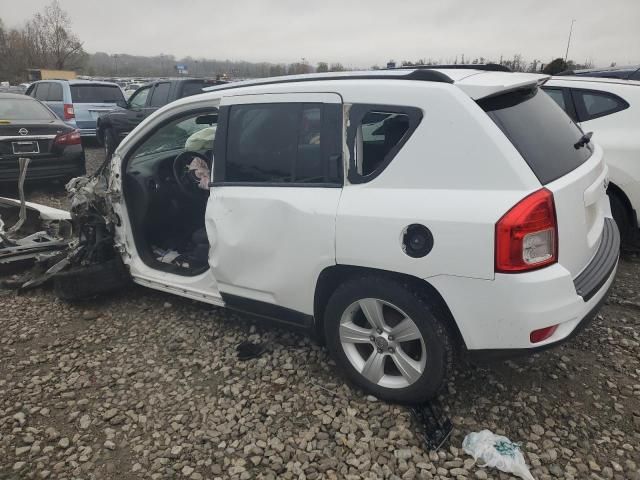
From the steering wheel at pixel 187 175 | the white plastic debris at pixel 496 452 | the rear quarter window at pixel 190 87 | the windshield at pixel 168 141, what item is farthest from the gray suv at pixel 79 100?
the white plastic debris at pixel 496 452

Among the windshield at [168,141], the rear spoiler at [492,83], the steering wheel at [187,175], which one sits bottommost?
the steering wheel at [187,175]

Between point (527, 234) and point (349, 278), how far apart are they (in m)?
0.93

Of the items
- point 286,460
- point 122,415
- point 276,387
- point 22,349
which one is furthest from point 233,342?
point 22,349

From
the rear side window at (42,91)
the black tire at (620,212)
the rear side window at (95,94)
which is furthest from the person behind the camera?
the rear side window at (42,91)

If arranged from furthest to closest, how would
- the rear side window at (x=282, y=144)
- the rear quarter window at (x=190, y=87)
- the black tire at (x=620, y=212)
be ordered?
the rear quarter window at (x=190, y=87), the black tire at (x=620, y=212), the rear side window at (x=282, y=144)

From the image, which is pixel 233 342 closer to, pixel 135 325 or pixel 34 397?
pixel 135 325

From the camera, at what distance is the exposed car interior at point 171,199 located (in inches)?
150

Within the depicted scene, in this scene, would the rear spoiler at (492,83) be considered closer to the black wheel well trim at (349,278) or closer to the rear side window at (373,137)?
the rear side window at (373,137)

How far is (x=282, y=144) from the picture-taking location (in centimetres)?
277

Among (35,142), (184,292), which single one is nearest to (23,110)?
(35,142)

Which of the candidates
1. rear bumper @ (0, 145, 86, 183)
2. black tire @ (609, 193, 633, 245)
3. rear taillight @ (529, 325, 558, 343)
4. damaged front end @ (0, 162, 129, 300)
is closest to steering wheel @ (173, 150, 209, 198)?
damaged front end @ (0, 162, 129, 300)

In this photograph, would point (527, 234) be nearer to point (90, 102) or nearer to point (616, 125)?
point (616, 125)

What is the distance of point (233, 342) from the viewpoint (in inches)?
131

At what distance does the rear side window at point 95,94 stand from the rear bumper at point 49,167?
503 cm
